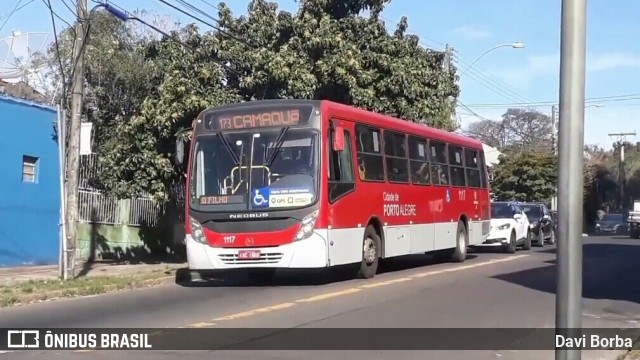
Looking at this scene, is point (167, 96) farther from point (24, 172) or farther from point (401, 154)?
point (401, 154)

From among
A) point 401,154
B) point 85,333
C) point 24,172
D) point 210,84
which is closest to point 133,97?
point 210,84

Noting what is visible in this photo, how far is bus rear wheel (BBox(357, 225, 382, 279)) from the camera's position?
15891mm

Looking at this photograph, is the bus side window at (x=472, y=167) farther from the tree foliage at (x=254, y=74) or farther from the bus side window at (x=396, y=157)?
the bus side window at (x=396, y=157)

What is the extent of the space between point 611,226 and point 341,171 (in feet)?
148

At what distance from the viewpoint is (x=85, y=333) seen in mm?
9648

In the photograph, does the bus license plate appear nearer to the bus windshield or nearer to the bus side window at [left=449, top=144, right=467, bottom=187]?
the bus windshield

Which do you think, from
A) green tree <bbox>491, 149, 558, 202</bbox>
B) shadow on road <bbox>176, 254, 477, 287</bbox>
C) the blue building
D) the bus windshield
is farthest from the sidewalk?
green tree <bbox>491, 149, 558, 202</bbox>

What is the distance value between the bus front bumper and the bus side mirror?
4.95 feet

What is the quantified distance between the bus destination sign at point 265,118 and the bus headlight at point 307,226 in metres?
1.65

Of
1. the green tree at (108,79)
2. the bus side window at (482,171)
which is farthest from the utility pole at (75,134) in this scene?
the bus side window at (482,171)

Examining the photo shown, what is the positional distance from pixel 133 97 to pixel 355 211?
1093 cm

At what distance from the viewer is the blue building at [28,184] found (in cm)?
1794

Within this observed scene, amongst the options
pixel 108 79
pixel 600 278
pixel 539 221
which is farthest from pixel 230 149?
pixel 539 221

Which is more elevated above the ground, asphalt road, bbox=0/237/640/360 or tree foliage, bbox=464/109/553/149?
tree foliage, bbox=464/109/553/149
